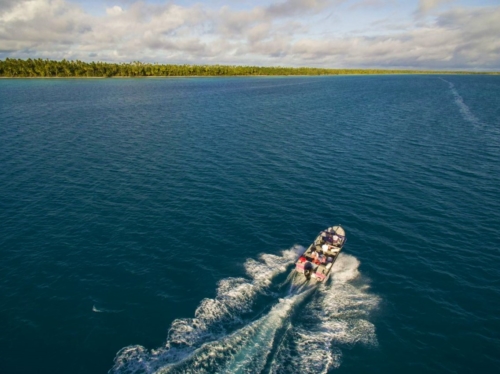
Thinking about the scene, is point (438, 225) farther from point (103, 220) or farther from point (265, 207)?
point (103, 220)

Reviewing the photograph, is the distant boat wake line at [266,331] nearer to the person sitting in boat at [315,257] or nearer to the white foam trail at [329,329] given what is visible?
the white foam trail at [329,329]

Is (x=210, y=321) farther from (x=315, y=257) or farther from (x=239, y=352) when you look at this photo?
(x=315, y=257)

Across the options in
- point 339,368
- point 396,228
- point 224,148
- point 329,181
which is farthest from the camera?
point 224,148

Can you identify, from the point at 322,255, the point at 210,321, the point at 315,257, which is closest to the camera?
the point at 210,321

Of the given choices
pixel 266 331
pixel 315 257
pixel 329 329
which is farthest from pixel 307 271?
pixel 266 331

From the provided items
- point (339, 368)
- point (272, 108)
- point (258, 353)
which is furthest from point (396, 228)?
point (272, 108)

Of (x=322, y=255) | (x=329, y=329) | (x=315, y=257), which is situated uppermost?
(x=315, y=257)

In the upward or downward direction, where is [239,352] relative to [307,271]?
downward
